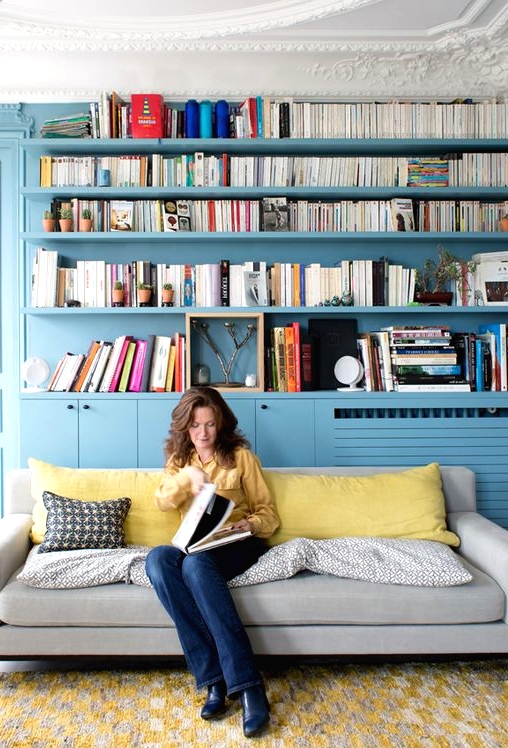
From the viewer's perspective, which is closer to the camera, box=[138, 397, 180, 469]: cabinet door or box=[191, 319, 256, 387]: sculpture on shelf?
box=[138, 397, 180, 469]: cabinet door

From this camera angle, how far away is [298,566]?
2.59 m

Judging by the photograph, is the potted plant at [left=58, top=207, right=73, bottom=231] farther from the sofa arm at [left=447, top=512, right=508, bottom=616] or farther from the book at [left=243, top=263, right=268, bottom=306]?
the sofa arm at [left=447, top=512, right=508, bottom=616]

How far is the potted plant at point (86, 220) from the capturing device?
381cm

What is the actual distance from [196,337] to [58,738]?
2.26 metres

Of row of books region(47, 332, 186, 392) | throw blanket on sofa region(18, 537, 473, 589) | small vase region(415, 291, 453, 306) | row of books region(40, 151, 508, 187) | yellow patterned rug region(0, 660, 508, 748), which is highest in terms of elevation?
row of books region(40, 151, 508, 187)

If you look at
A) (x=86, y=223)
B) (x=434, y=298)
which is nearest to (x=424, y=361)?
(x=434, y=298)

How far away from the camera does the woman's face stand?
9.36 feet

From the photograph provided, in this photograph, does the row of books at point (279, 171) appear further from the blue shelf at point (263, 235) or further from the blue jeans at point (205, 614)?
the blue jeans at point (205, 614)

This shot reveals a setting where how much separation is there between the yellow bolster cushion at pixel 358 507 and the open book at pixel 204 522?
0.45 metres

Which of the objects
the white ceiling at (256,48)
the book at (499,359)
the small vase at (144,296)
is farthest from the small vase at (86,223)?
the book at (499,359)

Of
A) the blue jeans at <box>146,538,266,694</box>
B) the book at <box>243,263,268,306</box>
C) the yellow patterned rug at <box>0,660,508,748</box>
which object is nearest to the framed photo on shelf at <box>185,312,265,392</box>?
the book at <box>243,263,268,306</box>

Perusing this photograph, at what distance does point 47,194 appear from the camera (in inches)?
154

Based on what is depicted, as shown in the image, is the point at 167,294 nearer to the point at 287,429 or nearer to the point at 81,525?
the point at 287,429

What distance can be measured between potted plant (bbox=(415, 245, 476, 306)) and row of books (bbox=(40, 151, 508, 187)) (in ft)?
1.31
